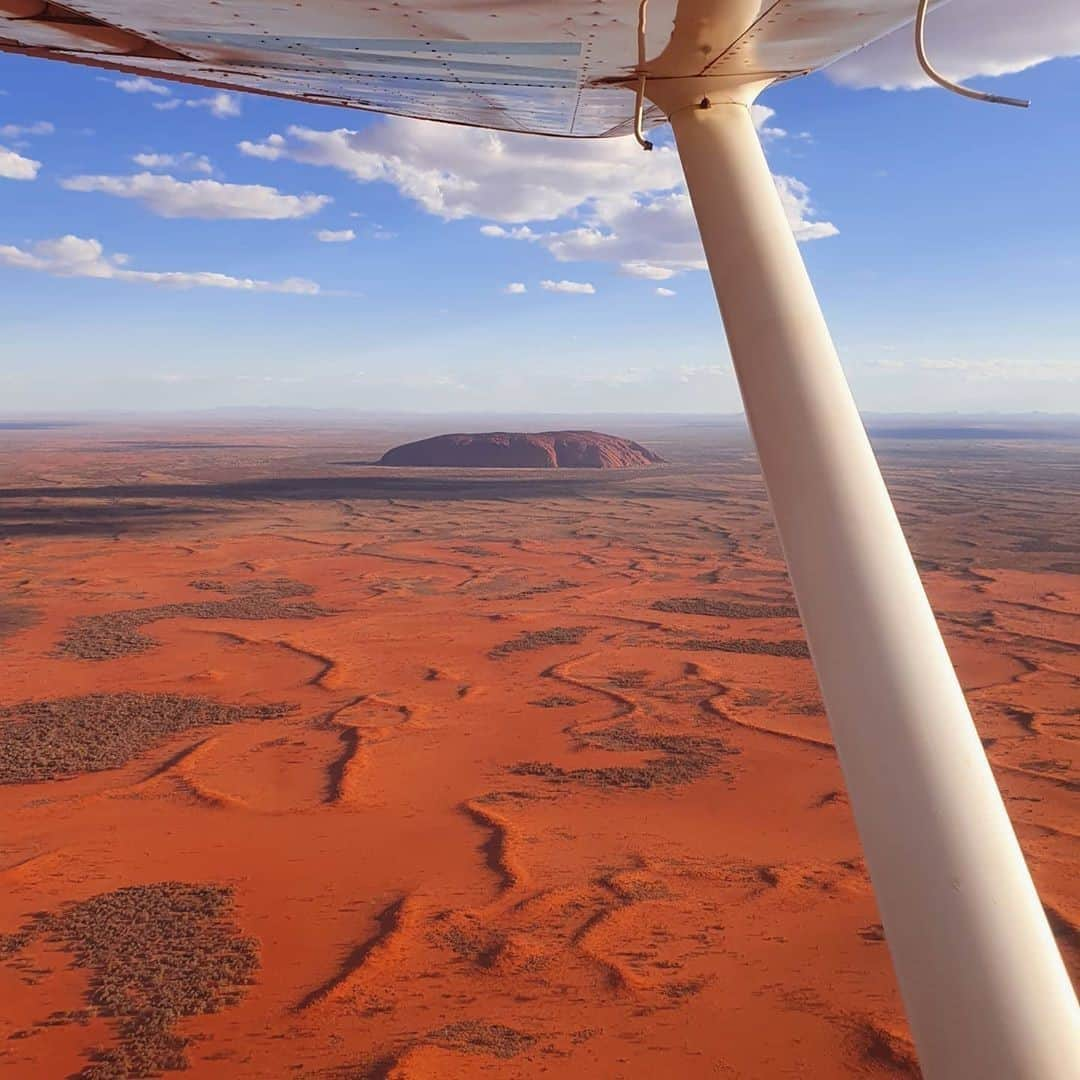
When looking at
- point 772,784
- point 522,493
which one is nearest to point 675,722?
point 772,784

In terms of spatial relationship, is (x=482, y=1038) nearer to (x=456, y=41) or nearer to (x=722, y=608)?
(x=456, y=41)

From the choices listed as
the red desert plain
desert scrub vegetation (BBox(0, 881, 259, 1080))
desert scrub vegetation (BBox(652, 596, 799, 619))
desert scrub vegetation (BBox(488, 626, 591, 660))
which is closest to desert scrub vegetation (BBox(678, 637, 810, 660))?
the red desert plain

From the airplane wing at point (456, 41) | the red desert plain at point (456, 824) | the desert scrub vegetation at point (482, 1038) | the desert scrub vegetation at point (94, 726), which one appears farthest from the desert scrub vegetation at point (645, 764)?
the airplane wing at point (456, 41)

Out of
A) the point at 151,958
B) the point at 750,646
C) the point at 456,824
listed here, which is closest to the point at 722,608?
the point at 750,646

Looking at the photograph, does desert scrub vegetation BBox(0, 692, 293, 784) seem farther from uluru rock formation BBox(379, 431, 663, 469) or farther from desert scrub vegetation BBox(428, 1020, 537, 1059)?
uluru rock formation BBox(379, 431, 663, 469)

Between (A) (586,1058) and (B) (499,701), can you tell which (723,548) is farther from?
(A) (586,1058)

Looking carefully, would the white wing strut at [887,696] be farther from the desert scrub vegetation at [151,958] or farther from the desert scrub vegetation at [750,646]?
the desert scrub vegetation at [750,646]
